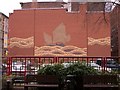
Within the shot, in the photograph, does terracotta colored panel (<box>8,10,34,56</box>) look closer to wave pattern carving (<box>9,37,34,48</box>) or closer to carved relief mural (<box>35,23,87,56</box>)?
wave pattern carving (<box>9,37,34,48</box>)

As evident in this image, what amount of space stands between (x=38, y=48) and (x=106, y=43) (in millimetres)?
14797

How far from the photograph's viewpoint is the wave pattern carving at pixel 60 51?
224ft

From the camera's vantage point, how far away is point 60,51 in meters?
68.8

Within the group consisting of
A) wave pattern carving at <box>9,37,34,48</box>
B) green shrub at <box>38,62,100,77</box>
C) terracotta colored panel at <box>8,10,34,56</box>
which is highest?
terracotta colored panel at <box>8,10,34,56</box>

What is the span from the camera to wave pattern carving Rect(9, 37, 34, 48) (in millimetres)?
70188

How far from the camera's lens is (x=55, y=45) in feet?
Answer: 226

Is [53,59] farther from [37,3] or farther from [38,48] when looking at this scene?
[37,3]

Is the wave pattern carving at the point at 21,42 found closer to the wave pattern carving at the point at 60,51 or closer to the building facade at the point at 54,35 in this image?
the building facade at the point at 54,35

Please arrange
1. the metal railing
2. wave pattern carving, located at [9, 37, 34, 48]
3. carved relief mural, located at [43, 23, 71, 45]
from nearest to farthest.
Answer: the metal railing < carved relief mural, located at [43, 23, 71, 45] < wave pattern carving, located at [9, 37, 34, 48]

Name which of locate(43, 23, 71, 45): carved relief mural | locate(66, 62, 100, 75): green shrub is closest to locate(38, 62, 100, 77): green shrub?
locate(66, 62, 100, 75): green shrub

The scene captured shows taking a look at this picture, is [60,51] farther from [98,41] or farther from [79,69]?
[79,69]

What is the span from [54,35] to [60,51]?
392cm

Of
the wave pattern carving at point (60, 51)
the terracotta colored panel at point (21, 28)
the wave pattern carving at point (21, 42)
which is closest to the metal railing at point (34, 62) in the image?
the wave pattern carving at point (60, 51)

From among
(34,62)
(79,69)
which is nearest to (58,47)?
(34,62)
